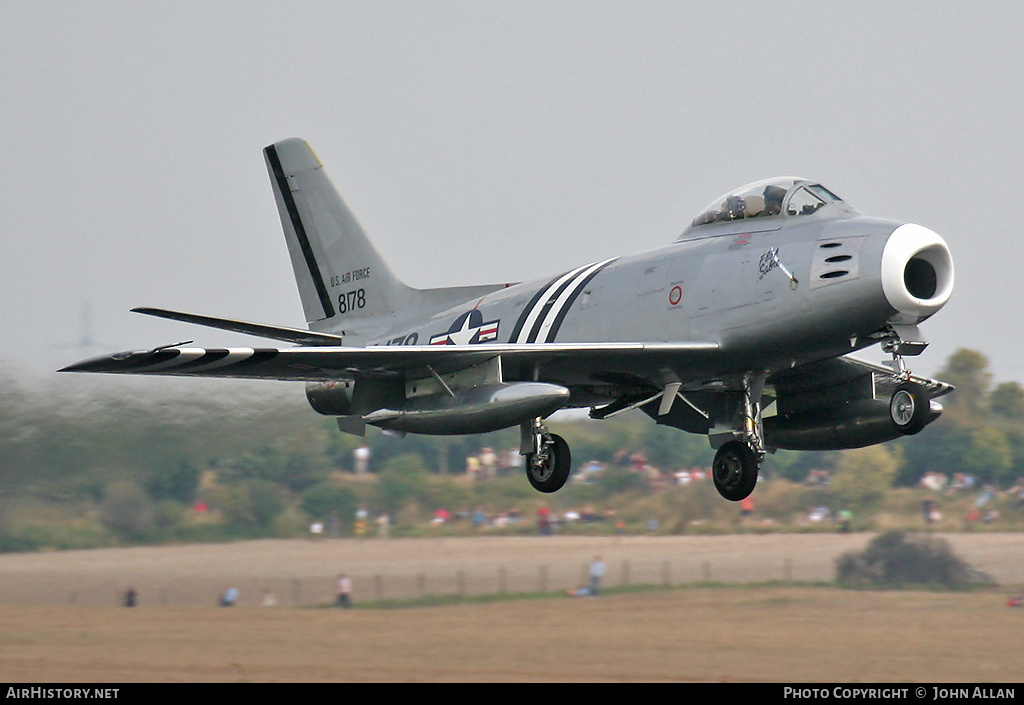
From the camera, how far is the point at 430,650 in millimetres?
29406

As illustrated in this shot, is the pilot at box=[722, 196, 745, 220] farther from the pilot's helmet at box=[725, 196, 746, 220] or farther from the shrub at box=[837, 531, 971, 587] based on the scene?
the shrub at box=[837, 531, 971, 587]

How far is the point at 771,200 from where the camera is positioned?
45.8 ft

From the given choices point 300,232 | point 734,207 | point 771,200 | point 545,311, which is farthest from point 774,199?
point 300,232

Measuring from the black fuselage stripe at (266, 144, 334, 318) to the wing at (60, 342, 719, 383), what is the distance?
5.19 meters

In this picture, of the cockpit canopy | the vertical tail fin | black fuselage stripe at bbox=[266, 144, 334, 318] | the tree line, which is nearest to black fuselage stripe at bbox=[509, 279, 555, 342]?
the cockpit canopy

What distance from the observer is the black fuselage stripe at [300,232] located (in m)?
20.9

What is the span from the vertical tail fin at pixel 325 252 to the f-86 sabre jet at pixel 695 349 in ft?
5.82

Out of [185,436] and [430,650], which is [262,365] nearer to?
[185,436]

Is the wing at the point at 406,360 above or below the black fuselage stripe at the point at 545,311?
below

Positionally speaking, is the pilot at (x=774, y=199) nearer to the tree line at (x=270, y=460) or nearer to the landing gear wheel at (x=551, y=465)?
the landing gear wheel at (x=551, y=465)

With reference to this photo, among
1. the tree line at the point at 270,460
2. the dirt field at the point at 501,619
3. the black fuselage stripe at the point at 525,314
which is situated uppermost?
the black fuselage stripe at the point at 525,314

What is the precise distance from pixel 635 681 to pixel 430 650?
5.26m

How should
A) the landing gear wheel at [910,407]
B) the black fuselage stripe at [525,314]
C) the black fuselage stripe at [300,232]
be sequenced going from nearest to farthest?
the landing gear wheel at [910,407]
the black fuselage stripe at [525,314]
the black fuselage stripe at [300,232]

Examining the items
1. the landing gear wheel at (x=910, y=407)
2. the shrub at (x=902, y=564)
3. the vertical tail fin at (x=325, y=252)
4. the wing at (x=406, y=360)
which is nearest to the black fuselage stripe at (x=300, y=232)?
the vertical tail fin at (x=325, y=252)
